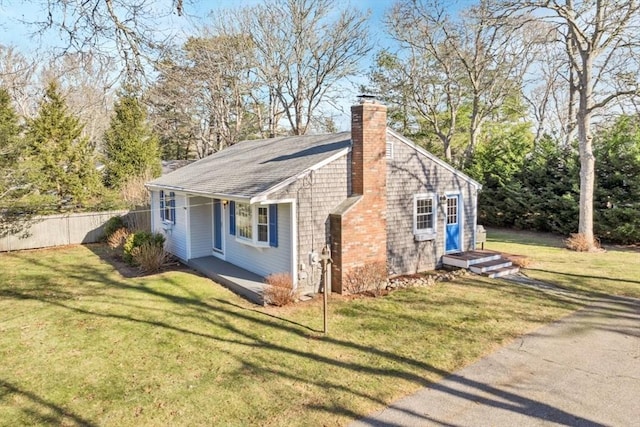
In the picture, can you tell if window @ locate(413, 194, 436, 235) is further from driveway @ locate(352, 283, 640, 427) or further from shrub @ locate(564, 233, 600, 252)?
shrub @ locate(564, 233, 600, 252)

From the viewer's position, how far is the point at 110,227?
18.2 m

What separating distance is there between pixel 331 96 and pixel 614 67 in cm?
1695

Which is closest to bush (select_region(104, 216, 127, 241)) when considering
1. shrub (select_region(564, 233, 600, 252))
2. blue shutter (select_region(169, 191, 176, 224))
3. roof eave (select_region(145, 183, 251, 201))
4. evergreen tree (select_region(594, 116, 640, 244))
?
roof eave (select_region(145, 183, 251, 201))

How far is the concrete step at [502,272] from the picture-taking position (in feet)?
38.7

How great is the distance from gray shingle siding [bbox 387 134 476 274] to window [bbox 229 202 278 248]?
3170 mm

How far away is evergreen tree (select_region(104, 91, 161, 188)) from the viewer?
76.6 ft

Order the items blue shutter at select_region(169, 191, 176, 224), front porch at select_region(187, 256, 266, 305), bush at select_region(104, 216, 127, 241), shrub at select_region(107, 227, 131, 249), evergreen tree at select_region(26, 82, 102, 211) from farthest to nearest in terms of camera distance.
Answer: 1. evergreen tree at select_region(26, 82, 102, 211)
2. bush at select_region(104, 216, 127, 241)
3. shrub at select_region(107, 227, 131, 249)
4. blue shutter at select_region(169, 191, 176, 224)
5. front porch at select_region(187, 256, 266, 305)

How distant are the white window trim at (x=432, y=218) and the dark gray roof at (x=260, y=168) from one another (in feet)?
8.65

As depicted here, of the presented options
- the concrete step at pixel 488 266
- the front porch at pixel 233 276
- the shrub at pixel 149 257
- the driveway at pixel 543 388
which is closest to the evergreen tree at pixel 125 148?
the shrub at pixel 149 257

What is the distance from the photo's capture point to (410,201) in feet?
39.0

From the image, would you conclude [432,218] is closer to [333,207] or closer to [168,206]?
[333,207]

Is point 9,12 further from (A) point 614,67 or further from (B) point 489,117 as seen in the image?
(B) point 489,117

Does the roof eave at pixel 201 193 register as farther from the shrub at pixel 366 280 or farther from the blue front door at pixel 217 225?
the shrub at pixel 366 280

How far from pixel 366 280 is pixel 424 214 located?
10.3 ft
